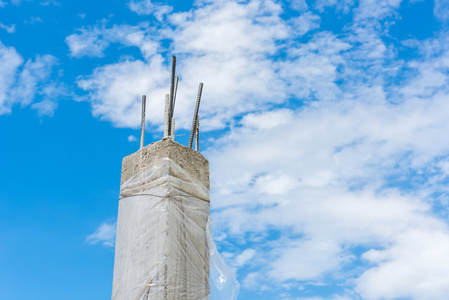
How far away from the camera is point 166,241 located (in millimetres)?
4055

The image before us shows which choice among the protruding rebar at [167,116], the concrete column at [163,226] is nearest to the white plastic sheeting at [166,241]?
the concrete column at [163,226]

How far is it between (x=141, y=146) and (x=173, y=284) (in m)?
1.53

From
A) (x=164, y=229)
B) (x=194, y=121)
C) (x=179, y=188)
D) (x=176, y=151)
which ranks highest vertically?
(x=194, y=121)

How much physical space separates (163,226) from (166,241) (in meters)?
0.14

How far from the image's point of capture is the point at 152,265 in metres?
4.05

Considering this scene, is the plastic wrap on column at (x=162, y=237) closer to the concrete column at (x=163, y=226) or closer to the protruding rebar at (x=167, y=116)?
the concrete column at (x=163, y=226)

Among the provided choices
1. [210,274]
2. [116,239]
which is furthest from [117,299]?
[210,274]

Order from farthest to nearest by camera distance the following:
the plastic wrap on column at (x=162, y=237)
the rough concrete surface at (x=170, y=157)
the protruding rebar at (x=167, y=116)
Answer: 1. the protruding rebar at (x=167, y=116)
2. the rough concrete surface at (x=170, y=157)
3. the plastic wrap on column at (x=162, y=237)

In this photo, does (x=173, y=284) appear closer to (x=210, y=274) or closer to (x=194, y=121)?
(x=210, y=274)

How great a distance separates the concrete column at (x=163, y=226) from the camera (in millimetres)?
4031

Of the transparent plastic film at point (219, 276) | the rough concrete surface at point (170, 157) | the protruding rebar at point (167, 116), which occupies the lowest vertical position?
the transparent plastic film at point (219, 276)

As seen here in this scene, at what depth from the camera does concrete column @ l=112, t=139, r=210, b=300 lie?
4031 mm

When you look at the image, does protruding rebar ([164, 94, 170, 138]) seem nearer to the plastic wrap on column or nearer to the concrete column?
the concrete column

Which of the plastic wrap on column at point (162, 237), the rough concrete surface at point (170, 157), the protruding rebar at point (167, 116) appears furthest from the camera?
the protruding rebar at point (167, 116)
